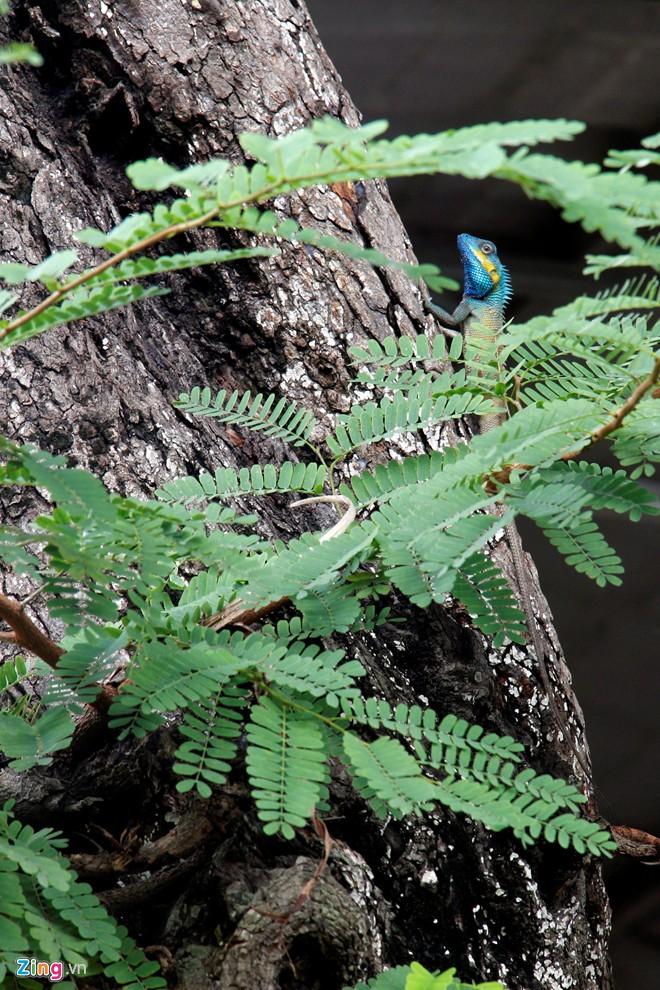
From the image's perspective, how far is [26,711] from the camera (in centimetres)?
90

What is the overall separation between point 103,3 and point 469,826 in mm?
1169

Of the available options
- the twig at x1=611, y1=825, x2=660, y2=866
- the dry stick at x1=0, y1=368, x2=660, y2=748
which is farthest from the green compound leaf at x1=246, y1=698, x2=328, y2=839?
the twig at x1=611, y1=825, x2=660, y2=866

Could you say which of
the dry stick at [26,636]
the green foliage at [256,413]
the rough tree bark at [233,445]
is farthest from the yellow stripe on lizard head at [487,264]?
the dry stick at [26,636]

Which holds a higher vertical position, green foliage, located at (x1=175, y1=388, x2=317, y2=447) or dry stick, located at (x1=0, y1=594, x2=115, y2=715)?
→ green foliage, located at (x1=175, y1=388, x2=317, y2=447)

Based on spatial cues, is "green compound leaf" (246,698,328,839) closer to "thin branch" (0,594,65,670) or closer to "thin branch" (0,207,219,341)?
"thin branch" (0,594,65,670)

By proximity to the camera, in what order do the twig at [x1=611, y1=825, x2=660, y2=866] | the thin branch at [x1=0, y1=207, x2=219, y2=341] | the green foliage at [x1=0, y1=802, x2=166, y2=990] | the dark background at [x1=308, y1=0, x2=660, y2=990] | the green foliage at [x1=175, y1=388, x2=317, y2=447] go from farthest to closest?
1. the dark background at [x1=308, y1=0, x2=660, y2=990]
2. the twig at [x1=611, y1=825, x2=660, y2=866]
3. the green foliage at [x1=175, y1=388, x2=317, y2=447]
4. the green foliage at [x1=0, y1=802, x2=166, y2=990]
5. the thin branch at [x1=0, y1=207, x2=219, y2=341]

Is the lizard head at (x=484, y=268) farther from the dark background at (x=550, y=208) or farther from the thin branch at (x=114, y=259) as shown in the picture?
the thin branch at (x=114, y=259)

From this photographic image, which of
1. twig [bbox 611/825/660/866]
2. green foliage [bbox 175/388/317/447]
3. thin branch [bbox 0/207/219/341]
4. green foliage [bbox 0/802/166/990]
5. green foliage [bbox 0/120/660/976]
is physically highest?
thin branch [bbox 0/207/219/341]

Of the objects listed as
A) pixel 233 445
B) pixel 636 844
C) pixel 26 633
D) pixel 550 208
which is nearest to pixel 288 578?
pixel 26 633

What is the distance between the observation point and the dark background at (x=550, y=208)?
275 cm

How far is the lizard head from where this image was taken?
2.77 metres

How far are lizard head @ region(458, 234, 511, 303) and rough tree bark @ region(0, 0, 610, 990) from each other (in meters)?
1.43

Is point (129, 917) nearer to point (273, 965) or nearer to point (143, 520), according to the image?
point (273, 965)

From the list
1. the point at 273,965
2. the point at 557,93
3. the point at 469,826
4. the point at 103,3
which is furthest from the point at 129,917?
the point at 557,93
